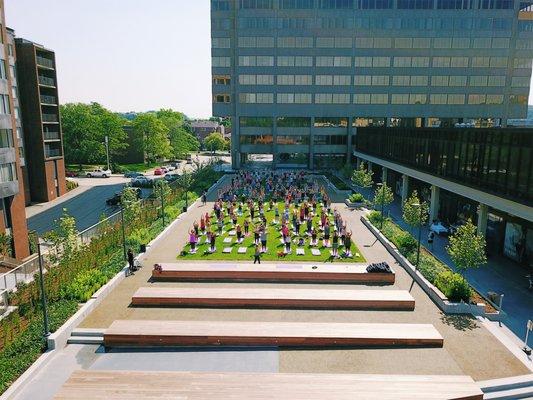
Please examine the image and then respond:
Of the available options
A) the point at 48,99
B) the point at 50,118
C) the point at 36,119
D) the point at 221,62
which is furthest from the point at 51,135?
the point at 221,62

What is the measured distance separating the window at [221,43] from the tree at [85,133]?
23.9 meters

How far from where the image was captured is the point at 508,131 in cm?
2305

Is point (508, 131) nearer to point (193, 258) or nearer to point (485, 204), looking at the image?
point (485, 204)

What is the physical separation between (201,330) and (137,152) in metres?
74.9

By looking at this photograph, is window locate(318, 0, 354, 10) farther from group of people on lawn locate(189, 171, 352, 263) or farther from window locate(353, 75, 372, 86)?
group of people on lawn locate(189, 171, 352, 263)

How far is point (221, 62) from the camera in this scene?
2783 inches

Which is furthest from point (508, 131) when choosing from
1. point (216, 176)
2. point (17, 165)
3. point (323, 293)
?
point (216, 176)

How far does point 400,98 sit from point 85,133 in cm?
5635

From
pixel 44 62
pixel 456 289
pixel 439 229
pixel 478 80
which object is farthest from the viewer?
pixel 478 80

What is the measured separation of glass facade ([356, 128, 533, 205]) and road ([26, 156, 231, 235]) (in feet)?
85.5

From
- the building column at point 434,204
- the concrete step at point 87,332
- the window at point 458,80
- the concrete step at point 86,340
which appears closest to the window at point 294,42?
the window at point 458,80

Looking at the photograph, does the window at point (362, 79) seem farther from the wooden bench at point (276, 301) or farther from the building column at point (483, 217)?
the wooden bench at point (276, 301)

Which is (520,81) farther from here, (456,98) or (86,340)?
(86,340)

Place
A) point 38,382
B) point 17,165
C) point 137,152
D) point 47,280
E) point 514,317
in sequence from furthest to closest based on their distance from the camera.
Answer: point 137,152 → point 17,165 → point 47,280 → point 514,317 → point 38,382
